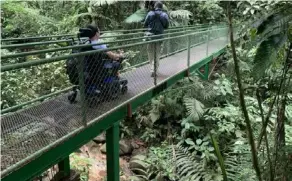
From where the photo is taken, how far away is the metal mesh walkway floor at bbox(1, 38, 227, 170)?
7.63 ft

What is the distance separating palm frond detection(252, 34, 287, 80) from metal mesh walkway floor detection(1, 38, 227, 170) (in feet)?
5.21

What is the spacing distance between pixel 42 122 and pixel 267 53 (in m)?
2.00

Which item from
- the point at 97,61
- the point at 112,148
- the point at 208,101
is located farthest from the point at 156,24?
the point at 208,101

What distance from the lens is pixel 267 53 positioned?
1.90 meters

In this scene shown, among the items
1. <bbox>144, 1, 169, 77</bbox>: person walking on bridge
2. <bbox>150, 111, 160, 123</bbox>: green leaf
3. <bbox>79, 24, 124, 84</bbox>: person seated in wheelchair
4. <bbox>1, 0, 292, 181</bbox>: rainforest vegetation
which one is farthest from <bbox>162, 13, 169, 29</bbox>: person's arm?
<bbox>150, 111, 160, 123</bbox>: green leaf

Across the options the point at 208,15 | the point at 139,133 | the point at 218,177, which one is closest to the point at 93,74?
the point at 218,177

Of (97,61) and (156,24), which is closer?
(97,61)

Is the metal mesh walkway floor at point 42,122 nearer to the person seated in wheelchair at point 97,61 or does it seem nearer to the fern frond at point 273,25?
the person seated in wheelchair at point 97,61

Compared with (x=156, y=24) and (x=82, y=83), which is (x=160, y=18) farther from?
(x=82, y=83)

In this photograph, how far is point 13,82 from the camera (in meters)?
4.26

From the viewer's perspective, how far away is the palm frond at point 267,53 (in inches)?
74.2

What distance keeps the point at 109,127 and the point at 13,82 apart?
182cm

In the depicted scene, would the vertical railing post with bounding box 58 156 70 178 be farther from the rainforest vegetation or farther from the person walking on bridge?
the person walking on bridge

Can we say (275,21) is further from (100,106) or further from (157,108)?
(157,108)
